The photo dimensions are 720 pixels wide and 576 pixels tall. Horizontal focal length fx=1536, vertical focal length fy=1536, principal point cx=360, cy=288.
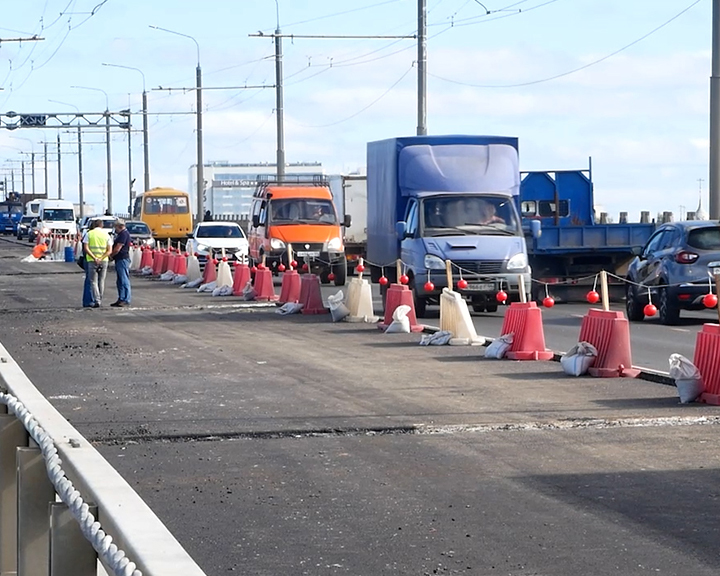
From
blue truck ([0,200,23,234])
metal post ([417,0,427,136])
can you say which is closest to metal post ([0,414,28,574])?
metal post ([417,0,427,136])

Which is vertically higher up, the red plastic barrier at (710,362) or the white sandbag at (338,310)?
the red plastic barrier at (710,362)

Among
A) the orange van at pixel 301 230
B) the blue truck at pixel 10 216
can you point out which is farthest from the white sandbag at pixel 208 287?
the blue truck at pixel 10 216

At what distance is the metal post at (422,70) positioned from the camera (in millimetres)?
38469

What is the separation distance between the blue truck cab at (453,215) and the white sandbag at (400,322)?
306cm

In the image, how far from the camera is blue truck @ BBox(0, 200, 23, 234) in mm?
130750

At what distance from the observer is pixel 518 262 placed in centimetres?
2603

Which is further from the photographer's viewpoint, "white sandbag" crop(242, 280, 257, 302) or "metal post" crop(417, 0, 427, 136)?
"metal post" crop(417, 0, 427, 136)

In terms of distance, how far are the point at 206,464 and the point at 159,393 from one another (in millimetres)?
4451

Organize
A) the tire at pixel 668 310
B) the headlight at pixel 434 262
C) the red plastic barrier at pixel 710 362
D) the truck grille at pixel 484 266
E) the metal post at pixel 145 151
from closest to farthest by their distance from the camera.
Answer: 1. the red plastic barrier at pixel 710 362
2. the tire at pixel 668 310
3. the headlight at pixel 434 262
4. the truck grille at pixel 484 266
5. the metal post at pixel 145 151

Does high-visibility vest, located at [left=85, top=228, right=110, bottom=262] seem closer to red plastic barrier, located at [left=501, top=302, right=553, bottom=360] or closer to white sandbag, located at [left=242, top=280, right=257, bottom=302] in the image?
A: white sandbag, located at [left=242, top=280, right=257, bottom=302]

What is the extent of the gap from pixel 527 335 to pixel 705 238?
Result: 277 inches

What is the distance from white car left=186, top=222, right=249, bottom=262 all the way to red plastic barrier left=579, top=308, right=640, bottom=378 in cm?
3036

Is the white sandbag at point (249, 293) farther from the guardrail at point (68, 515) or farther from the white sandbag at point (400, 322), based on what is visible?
the guardrail at point (68, 515)

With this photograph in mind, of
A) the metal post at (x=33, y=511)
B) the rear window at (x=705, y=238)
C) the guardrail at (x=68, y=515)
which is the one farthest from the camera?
the rear window at (x=705, y=238)
